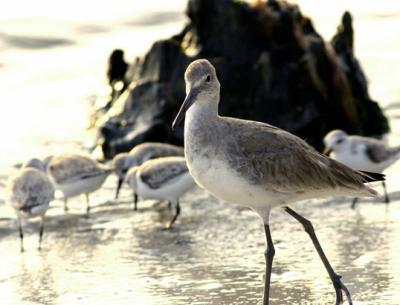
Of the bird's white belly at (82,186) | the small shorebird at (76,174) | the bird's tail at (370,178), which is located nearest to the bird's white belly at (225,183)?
the bird's tail at (370,178)

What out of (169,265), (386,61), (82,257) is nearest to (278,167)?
(169,265)

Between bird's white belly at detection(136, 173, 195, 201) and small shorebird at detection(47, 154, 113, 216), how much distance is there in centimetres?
69

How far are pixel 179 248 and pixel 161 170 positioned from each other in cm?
194

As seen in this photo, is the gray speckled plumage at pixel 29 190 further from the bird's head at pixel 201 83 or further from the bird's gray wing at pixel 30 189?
the bird's head at pixel 201 83

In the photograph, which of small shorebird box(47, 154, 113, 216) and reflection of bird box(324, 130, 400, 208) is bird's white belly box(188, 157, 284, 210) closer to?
small shorebird box(47, 154, 113, 216)

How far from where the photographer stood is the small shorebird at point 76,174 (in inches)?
490

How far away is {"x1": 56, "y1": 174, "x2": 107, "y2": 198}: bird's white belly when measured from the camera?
12.4 m

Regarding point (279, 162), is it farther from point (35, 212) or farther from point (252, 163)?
point (35, 212)

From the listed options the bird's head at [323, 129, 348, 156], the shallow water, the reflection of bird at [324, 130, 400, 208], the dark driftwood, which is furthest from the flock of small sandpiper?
the dark driftwood

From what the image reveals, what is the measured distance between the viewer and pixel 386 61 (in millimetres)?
17672

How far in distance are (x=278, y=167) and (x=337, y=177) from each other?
479mm

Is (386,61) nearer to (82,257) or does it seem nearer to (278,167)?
(82,257)

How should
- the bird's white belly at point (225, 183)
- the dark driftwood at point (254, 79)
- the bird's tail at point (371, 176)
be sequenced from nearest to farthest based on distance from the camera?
the bird's white belly at point (225, 183) → the bird's tail at point (371, 176) → the dark driftwood at point (254, 79)

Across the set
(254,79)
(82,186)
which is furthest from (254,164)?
(254,79)
